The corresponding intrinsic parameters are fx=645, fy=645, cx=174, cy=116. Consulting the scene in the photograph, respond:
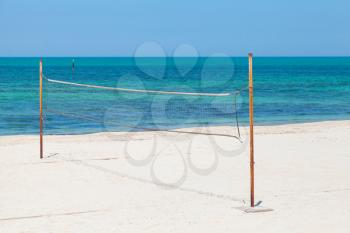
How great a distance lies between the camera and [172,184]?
1014 centimetres

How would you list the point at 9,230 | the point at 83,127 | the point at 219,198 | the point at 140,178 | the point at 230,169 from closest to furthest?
the point at 9,230
the point at 219,198
the point at 140,178
the point at 230,169
the point at 83,127

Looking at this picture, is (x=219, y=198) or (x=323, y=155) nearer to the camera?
(x=219, y=198)

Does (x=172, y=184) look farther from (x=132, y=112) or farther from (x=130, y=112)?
(x=130, y=112)

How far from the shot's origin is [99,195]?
30.5 ft

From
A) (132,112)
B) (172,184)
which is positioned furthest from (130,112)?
(172,184)

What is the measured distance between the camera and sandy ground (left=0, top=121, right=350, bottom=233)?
766cm

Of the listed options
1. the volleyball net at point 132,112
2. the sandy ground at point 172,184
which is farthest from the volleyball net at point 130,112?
the sandy ground at point 172,184

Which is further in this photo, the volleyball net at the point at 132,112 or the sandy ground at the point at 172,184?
the volleyball net at the point at 132,112

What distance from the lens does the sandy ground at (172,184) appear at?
766cm

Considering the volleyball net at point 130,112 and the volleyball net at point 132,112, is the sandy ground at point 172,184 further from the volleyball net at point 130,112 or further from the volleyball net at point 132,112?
the volleyball net at point 130,112

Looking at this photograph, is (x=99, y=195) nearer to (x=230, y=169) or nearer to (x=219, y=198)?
(x=219, y=198)

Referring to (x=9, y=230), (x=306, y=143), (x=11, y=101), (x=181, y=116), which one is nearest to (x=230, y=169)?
(x=306, y=143)

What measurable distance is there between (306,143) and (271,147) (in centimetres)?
101

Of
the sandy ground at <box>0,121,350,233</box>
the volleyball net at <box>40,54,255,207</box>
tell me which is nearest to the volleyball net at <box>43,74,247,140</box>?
the volleyball net at <box>40,54,255,207</box>
